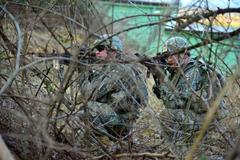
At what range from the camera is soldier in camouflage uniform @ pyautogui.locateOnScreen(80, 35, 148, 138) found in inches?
143

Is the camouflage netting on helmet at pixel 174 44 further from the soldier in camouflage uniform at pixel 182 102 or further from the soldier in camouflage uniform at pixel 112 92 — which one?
the soldier in camouflage uniform at pixel 112 92

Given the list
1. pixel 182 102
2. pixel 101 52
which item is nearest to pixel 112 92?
pixel 182 102

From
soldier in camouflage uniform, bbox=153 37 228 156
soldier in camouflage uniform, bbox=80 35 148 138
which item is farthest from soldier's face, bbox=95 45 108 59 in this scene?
soldier in camouflage uniform, bbox=153 37 228 156

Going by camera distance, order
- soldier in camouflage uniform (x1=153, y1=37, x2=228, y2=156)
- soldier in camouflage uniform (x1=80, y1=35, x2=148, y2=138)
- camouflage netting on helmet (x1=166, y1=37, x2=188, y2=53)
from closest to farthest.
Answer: soldier in camouflage uniform (x1=80, y1=35, x2=148, y2=138) → soldier in camouflage uniform (x1=153, y1=37, x2=228, y2=156) → camouflage netting on helmet (x1=166, y1=37, x2=188, y2=53)

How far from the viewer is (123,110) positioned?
4.79m

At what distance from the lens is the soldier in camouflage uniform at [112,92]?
363cm

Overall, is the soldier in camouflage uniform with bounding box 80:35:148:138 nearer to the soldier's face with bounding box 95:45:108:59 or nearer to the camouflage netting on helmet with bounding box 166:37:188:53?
the soldier's face with bounding box 95:45:108:59

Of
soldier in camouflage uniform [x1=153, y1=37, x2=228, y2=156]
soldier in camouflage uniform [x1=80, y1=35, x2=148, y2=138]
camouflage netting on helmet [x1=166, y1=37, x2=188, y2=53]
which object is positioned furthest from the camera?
camouflage netting on helmet [x1=166, y1=37, x2=188, y2=53]

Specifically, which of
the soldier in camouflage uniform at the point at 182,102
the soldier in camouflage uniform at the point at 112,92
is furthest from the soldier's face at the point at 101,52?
the soldier in camouflage uniform at the point at 182,102

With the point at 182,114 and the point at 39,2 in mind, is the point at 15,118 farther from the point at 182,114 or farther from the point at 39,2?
the point at 182,114

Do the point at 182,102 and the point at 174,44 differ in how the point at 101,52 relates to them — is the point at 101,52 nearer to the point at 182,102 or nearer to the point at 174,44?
the point at 174,44

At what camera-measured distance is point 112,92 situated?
509 cm

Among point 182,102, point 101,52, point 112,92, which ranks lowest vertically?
point 112,92

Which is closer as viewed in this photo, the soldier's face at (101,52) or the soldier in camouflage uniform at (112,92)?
the soldier in camouflage uniform at (112,92)
